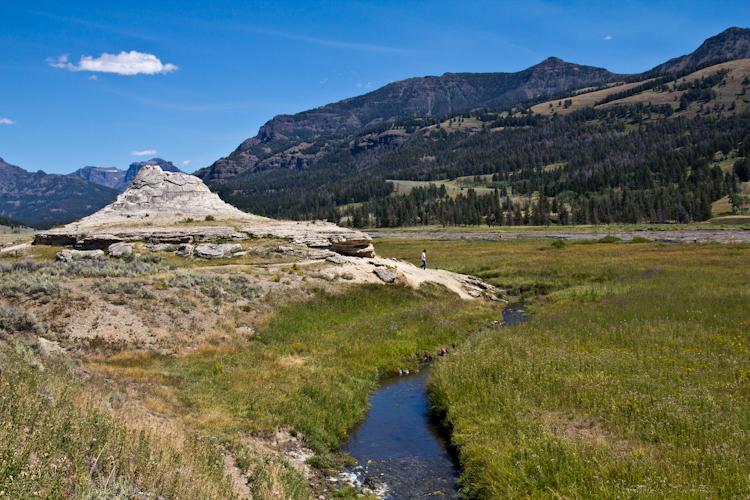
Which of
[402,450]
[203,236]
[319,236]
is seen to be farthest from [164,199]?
[402,450]

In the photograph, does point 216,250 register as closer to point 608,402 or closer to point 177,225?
point 177,225

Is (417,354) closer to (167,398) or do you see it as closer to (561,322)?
(561,322)

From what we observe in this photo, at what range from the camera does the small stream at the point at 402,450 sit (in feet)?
32.6

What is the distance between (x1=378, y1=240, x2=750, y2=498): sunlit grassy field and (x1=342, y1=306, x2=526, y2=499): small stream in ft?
1.99

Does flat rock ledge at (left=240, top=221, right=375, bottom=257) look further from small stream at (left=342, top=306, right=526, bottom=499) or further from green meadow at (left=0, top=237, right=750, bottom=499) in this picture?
small stream at (left=342, top=306, right=526, bottom=499)

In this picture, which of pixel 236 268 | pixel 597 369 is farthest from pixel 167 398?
pixel 236 268

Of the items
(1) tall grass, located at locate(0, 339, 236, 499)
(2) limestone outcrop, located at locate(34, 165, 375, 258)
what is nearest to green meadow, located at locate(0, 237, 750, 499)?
(1) tall grass, located at locate(0, 339, 236, 499)

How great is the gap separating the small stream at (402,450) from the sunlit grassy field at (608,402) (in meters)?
0.61

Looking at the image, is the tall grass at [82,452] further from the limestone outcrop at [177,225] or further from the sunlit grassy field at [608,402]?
the limestone outcrop at [177,225]

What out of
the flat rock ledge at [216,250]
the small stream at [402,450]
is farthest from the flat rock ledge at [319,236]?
the small stream at [402,450]

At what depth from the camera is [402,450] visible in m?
11.8

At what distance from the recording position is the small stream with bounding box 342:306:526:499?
9935 mm

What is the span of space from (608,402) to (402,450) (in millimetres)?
5639

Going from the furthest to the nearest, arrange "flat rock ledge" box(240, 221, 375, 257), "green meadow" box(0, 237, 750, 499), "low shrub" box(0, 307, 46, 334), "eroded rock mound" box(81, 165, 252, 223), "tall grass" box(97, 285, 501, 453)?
"eroded rock mound" box(81, 165, 252, 223) → "flat rock ledge" box(240, 221, 375, 257) → "low shrub" box(0, 307, 46, 334) → "tall grass" box(97, 285, 501, 453) → "green meadow" box(0, 237, 750, 499)
